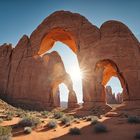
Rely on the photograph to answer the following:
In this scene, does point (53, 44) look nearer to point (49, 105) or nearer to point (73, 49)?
point (73, 49)

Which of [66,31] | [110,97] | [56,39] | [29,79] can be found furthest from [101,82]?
[110,97]

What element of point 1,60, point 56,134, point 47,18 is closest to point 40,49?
point 47,18

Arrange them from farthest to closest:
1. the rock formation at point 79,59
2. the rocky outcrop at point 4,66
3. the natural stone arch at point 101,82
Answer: the rocky outcrop at point 4,66 → the rock formation at point 79,59 → the natural stone arch at point 101,82

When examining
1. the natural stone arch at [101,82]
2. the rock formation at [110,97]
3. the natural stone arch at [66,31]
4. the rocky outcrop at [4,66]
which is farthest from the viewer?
the rock formation at [110,97]

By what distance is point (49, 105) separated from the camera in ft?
100

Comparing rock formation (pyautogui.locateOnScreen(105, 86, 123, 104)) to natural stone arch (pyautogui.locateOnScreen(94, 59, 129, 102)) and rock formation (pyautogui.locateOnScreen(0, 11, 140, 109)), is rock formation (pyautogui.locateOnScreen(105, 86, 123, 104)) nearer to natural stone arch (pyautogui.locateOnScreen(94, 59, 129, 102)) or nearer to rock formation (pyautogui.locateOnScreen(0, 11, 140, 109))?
rock formation (pyautogui.locateOnScreen(0, 11, 140, 109))

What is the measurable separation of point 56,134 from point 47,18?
2625 centimetres

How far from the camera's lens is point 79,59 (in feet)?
88.3

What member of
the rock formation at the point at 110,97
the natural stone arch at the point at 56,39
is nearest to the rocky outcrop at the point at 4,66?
the natural stone arch at the point at 56,39

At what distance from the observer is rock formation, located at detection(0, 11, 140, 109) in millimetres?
23438

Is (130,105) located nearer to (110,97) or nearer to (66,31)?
(66,31)

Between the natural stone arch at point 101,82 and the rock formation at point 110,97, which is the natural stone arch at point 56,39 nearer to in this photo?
the natural stone arch at point 101,82

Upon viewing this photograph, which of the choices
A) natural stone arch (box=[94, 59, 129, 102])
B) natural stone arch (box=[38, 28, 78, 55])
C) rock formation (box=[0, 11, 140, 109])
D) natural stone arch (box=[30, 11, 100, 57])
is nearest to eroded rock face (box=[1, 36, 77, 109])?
rock formation (box=[0, 11, 140, 109])

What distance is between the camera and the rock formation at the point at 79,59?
2344 centimetres
